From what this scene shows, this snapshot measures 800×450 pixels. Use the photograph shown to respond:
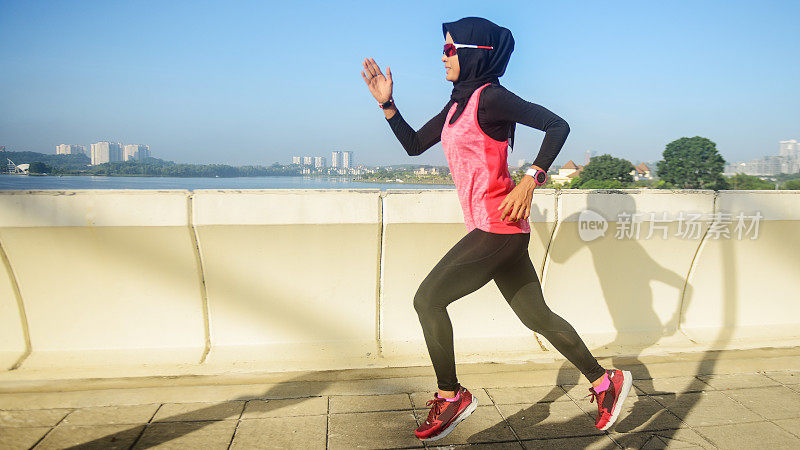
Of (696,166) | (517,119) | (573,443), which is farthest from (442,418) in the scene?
(696,166)

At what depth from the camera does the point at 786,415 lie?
3.31m

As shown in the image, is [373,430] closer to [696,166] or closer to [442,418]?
[442,418]

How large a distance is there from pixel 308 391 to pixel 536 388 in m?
1.44

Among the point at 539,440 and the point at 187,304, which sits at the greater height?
the point at 187,304

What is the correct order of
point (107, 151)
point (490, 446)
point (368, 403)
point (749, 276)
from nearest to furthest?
1. point (490, 446)
2. point (368, 403)
3. point (749, 276)
4. point (107, 151)

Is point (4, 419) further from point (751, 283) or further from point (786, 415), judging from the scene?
point (751, 283)

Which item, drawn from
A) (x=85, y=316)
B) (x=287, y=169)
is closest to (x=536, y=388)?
(x=85, y=316)

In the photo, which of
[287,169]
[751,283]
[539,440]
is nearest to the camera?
[539,440]

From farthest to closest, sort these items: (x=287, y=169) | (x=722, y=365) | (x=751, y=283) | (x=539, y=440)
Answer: (x=287, y=169), (x=751, y=283), (x=722, y=365), (x=539, y=440)

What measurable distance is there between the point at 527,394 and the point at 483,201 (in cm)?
145

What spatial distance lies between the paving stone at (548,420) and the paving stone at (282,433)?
→ 1.05 m

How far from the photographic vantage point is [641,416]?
328 cm

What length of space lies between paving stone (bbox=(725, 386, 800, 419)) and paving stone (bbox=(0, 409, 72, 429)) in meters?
3.99

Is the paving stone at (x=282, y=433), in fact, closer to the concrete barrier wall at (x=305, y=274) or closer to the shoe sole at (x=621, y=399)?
the concrete barrier wall at (x=305, y=274)
